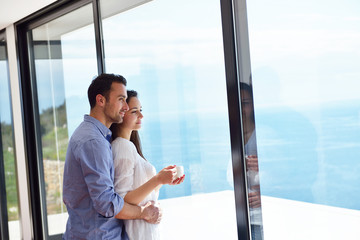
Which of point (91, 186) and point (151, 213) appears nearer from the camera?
point (91, 186)

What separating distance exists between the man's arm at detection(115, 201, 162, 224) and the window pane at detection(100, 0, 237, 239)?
1.44 feet

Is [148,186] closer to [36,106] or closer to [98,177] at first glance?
[98,177]

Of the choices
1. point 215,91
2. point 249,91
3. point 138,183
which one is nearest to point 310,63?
point 249,91

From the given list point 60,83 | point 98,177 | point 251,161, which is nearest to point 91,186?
point 98,177

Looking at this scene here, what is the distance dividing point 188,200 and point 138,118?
24.6 inches

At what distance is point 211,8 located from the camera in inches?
106

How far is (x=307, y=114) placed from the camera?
2.21 meters

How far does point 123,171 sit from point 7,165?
3.49 metres

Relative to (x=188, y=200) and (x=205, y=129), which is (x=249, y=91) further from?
(x=188, y=200)

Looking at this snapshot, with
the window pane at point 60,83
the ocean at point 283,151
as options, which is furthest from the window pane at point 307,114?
the window pane at point 60,83

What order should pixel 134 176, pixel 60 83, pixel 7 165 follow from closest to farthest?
pixel 134 176, pixel 60 83, pixel 7 165

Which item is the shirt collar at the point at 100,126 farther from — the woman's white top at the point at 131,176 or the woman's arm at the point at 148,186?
the woman's arm at the point at 148,186

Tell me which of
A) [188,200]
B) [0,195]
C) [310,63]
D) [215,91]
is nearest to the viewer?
[310,63]

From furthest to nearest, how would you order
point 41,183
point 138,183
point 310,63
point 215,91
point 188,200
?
point 41,183 → point 188,200 → point 215,91 → point 138,183 → point 310,63
